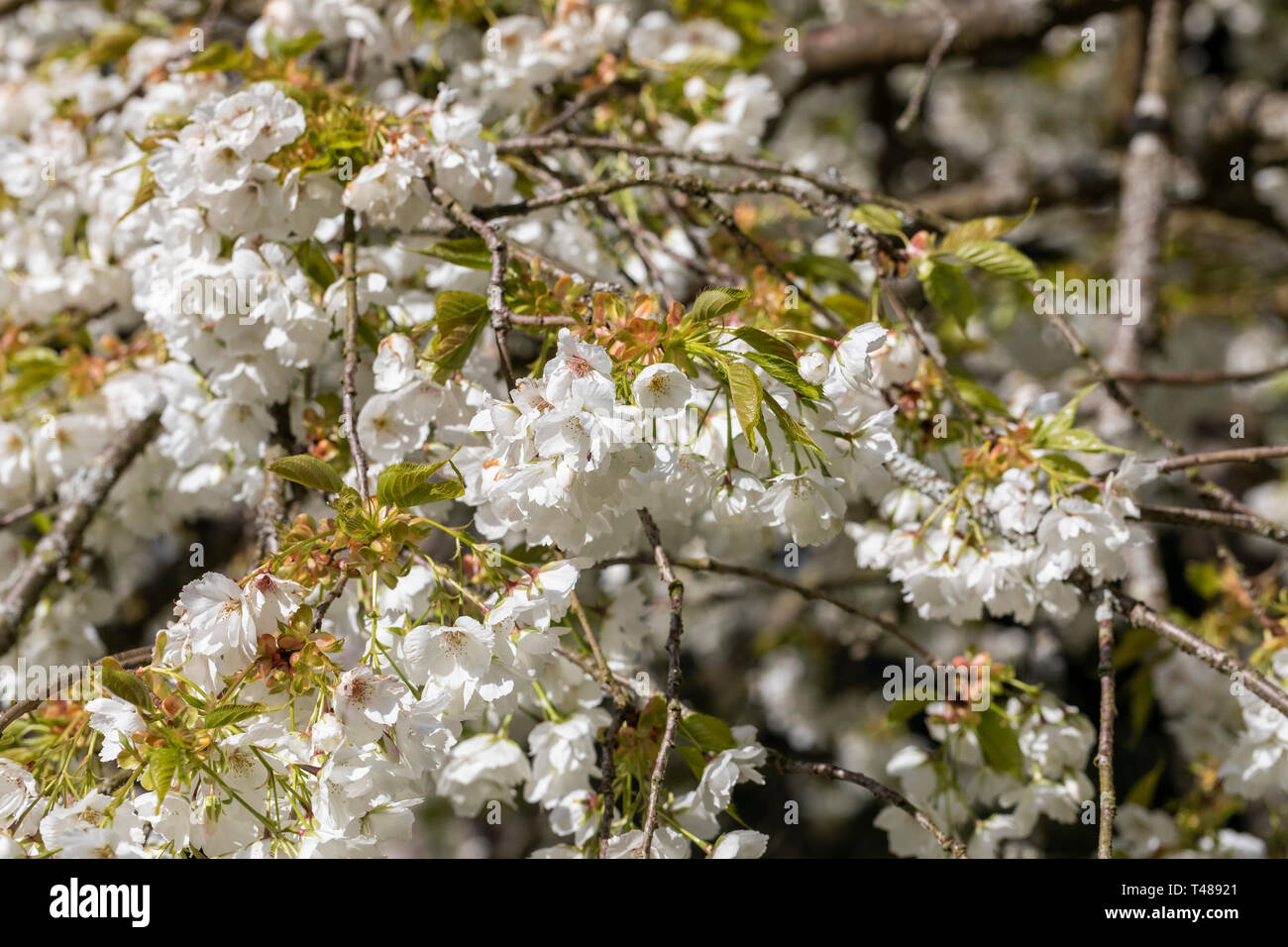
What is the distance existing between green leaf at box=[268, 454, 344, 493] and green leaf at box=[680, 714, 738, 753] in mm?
453

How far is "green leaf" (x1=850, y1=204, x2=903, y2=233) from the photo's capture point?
1.34 meters

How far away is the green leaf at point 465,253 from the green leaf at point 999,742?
2.96 ft

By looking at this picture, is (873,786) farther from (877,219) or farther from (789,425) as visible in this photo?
(877,219)

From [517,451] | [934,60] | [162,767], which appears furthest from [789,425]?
[934,60]

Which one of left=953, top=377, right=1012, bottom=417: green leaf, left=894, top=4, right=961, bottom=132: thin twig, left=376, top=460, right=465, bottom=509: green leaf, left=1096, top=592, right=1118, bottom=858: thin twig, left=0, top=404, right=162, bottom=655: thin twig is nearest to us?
left=376, top=460, right=465, bottom=509: green leaf

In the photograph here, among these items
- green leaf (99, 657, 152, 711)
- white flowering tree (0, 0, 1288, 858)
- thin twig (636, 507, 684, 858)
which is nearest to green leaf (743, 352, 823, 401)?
white flowering tree (0, 0, 1288, 858)

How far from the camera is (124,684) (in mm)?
826

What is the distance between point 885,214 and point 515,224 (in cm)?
60

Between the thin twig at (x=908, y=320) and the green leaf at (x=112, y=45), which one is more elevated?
the green leaf at (x=112, y=45)

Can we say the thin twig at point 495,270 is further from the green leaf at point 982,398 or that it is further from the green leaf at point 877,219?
the green leaf at point 982,398

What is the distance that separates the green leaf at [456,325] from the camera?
1.06 m

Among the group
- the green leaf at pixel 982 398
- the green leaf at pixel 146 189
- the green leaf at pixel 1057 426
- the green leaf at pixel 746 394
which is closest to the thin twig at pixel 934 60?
the green leaf at pixel 982 398

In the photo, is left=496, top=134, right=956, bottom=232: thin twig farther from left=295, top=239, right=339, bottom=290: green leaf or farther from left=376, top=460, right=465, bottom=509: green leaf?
left=376, top=460, right=465, bottom=509: green leaf
